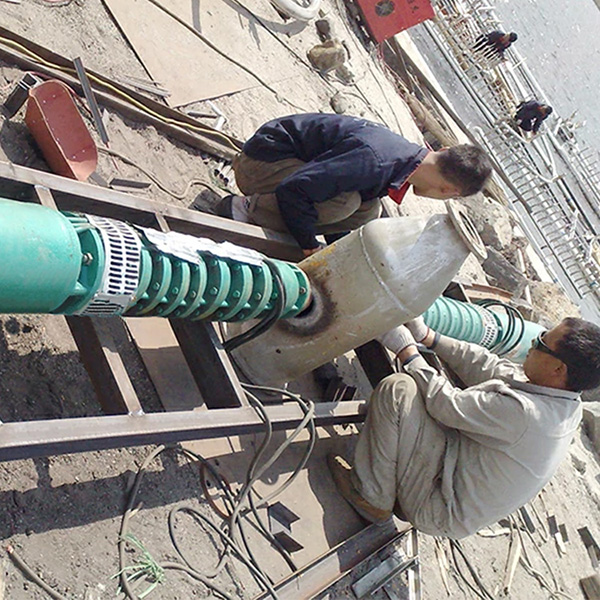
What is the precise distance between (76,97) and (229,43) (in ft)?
8.02

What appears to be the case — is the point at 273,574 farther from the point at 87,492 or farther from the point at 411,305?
the point at 411,305

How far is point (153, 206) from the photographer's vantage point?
317 centimetres

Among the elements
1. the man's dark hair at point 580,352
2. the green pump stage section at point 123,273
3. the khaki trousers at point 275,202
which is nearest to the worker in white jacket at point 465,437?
the man's dark hair at point 580,352

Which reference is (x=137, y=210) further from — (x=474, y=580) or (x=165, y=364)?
(x=474, y=580)

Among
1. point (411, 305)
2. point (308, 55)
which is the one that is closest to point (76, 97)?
point (411, 305)

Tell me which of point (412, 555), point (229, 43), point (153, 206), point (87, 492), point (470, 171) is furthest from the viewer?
point (229, 43)

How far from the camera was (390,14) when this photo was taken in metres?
9.09

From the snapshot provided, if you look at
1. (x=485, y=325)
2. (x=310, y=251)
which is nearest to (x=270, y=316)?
(x=310, y=251)

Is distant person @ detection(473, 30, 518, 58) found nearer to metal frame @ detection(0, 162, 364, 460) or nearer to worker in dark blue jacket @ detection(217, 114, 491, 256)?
worker in dark blue jacket @ detection(217, 114, 491, 256)

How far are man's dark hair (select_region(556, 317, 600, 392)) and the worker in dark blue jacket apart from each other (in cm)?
97

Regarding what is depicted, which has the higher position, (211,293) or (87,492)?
(211,293)

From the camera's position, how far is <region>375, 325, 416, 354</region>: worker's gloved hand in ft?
12.4

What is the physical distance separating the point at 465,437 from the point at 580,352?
759 millimetres

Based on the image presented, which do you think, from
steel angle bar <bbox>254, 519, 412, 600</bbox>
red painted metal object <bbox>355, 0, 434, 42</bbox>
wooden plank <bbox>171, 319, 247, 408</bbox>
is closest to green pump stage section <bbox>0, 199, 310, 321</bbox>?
wooden plank <bbox>171, 319, 247, 408</bbox>
